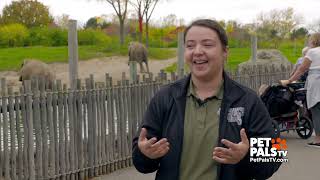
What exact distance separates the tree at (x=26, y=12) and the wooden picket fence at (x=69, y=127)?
4680cm

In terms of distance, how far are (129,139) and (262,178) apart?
15.4 ft

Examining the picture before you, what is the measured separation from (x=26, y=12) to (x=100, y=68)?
3017 centimetres

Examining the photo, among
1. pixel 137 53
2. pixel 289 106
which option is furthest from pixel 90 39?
pixel 289 106

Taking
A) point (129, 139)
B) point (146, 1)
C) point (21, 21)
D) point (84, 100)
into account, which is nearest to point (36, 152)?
point (84, 100)


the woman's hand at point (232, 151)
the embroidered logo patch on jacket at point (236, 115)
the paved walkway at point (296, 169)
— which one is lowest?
the paved walkway at point (296, 169)

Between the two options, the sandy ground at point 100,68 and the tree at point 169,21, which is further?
the tree at point 169,21

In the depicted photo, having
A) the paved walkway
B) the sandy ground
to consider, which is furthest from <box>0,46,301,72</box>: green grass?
the paved walkway

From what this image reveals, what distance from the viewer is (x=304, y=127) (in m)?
9.35

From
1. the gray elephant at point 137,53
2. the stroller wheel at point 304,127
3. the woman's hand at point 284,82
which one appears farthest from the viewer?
the gray elephant at point 137,53

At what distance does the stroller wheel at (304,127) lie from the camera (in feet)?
30.6

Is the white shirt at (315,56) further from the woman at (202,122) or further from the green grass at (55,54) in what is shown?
the green grass at (55,54)

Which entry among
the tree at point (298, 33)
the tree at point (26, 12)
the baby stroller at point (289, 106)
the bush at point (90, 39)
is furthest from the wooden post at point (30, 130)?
the tree at point (26, 12)

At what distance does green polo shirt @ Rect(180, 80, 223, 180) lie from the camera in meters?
2.65

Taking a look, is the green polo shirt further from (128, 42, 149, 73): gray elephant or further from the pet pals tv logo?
(128, 42, 149, 73): gray elephant
